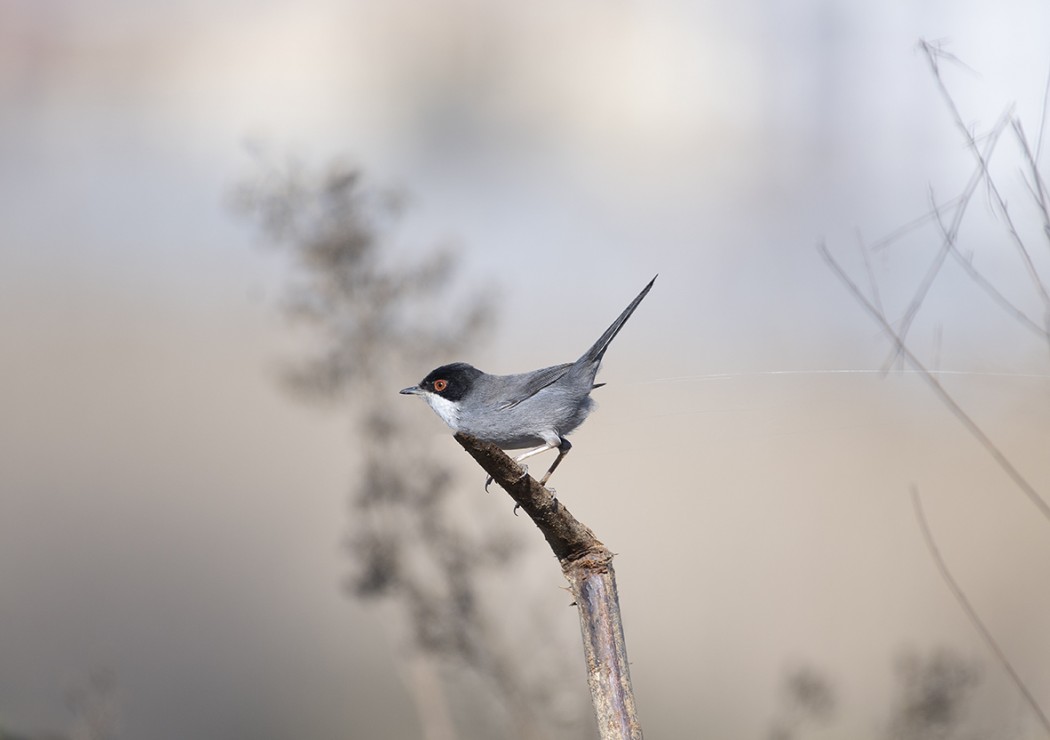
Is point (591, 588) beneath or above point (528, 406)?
beneath

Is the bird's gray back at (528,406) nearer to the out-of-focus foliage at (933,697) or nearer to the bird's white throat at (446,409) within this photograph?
the bird's white throat at (446,409)

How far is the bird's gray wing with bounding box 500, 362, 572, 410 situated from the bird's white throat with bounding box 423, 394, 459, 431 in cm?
10

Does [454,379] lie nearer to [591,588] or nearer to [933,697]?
[591,588]

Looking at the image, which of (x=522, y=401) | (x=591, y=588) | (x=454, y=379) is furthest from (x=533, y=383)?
(x=591, y=588)

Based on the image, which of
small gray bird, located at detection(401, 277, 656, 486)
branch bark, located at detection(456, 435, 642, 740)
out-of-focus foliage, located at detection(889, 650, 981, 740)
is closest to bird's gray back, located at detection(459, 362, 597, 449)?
small gray bird, located at detection(401, 277, 656, 486)

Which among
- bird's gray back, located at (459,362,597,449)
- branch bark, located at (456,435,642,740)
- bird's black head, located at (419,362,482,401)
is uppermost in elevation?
bird's black head, located at (419,362,482,401)

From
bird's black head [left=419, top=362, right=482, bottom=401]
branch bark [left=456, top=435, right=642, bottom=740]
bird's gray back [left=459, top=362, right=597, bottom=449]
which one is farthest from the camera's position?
bird's black head [left=419, top=362, right=482, bottom=401]

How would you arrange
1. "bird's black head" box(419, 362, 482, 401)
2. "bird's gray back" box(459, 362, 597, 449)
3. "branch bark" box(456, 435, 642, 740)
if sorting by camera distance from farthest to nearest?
"bird's black head" box(419, 362, 482, 401), "bird's gray back" box(459, 362, 597, 449), "branch bark" box(456, 435, 642, 740)

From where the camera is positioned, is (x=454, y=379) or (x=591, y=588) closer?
(x=591, y=588)

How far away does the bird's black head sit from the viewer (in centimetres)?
207

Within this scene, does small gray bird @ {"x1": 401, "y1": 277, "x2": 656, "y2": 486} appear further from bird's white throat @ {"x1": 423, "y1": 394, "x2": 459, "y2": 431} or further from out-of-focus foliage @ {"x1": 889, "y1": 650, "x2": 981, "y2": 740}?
out-of-focus foliage @ {"x1": 889, "y1": 650, "x2": 981, "y2": 740}

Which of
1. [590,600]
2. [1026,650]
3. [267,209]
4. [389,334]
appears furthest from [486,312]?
[1026,650]

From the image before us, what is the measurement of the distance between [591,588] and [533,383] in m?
0.54

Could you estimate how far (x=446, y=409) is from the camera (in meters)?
2.06
